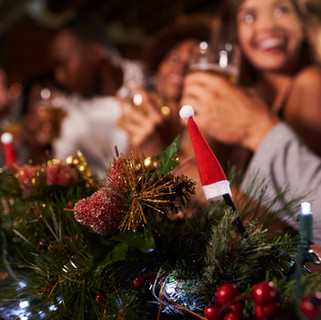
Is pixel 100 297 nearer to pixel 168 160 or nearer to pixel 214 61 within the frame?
pixel 168 160

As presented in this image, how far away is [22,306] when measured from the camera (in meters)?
0.40

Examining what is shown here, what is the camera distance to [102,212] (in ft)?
1.03

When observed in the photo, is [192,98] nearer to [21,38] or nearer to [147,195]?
[147,195]

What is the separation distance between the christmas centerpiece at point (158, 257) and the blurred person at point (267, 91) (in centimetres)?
28

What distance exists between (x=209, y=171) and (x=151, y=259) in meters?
0.12

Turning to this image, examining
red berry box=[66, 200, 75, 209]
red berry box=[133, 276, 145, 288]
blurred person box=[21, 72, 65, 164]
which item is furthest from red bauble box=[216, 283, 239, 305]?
blurred person box=[21, 72, 65, 164]

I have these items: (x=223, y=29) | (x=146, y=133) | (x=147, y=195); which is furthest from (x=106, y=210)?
(x=223, y=29)

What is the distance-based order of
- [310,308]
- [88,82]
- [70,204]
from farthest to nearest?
[88,82], [70,204], [310,308]

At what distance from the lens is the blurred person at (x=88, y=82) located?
5.50 feet

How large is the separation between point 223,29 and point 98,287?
117 centimetres

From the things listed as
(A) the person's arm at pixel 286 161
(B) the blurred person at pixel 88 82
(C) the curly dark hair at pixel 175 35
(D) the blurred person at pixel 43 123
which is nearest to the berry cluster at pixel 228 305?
(A) the person's arm at pixel 286 161

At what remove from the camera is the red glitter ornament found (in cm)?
31

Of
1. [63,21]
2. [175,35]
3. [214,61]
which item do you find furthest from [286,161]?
[63,21]

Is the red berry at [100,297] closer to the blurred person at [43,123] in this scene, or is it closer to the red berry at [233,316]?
the red berry at [233,316]
